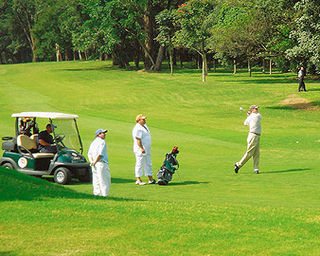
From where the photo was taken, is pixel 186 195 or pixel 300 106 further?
pixel 300 106

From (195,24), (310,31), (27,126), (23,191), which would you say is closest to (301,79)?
(310,31)

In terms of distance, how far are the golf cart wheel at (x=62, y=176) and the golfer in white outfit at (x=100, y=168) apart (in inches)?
112

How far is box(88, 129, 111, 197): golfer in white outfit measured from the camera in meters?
15.0

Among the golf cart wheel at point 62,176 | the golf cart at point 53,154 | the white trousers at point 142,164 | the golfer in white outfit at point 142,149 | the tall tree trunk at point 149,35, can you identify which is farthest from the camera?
the tall tree trunk at point 149,35

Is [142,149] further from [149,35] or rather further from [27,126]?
[149,35]

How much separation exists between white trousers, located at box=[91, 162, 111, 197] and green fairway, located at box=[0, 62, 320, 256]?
26 centimetres

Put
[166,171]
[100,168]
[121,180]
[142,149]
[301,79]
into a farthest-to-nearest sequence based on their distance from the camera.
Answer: [301,79]
[121,180]
[142,149]
[166,171]
[100,168]

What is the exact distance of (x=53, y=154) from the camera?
62.1 feet

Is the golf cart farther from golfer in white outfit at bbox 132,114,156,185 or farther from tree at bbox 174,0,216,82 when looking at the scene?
tree at bbox 174,0,216,82

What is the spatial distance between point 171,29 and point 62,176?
56.0 m

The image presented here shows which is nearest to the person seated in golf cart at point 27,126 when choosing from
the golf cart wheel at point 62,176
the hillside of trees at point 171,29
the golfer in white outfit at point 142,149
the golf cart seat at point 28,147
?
the golf cart seat at point 28,147

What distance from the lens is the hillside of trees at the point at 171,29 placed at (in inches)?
1790

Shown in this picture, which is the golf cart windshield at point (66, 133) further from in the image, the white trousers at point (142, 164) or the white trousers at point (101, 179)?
the white trousers at point (101, 179)

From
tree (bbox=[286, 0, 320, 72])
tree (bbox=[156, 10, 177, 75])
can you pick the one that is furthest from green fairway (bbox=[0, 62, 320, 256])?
tree (bbox=[156, 10, 177, 75])
